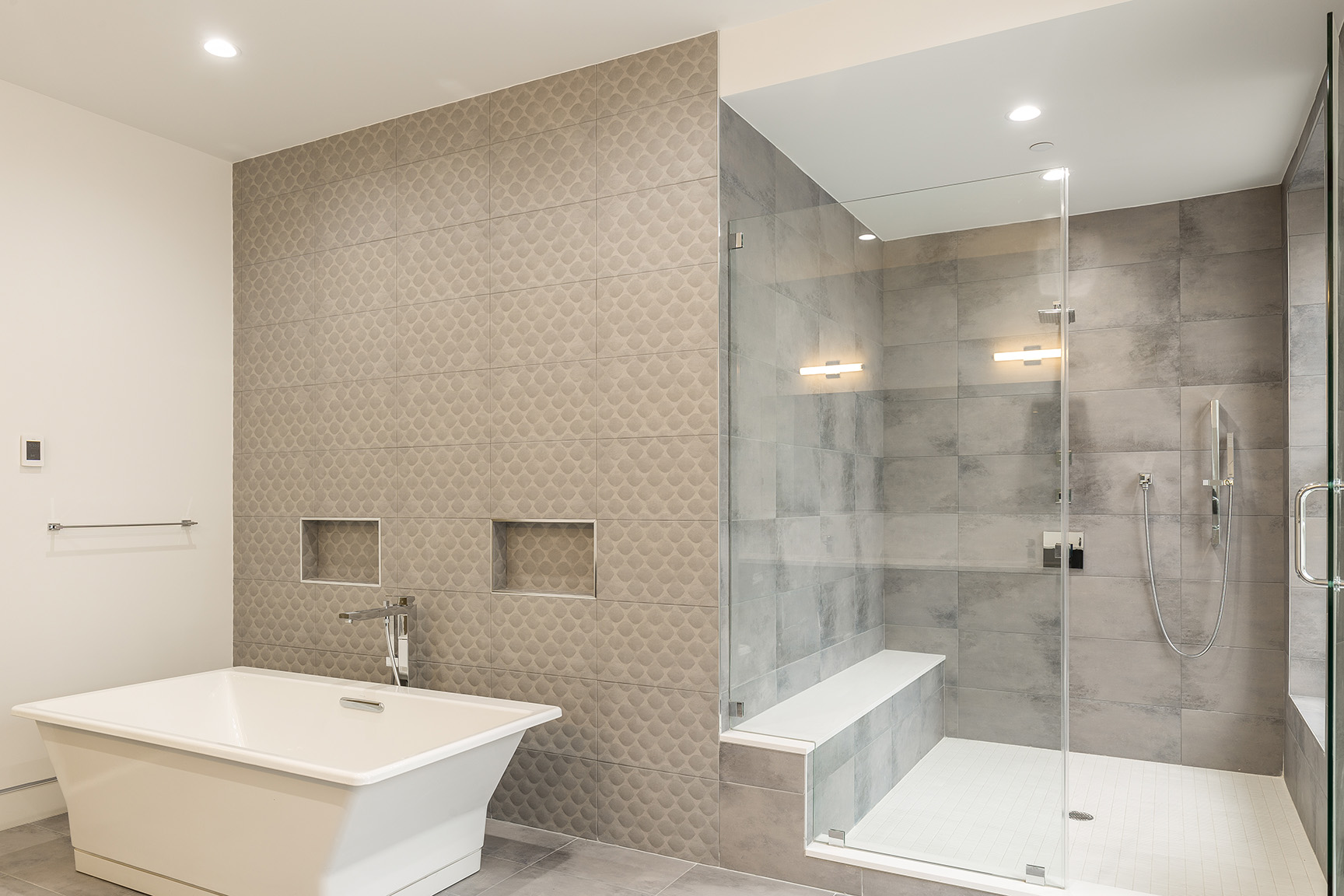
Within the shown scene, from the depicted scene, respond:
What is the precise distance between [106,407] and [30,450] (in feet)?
1.17

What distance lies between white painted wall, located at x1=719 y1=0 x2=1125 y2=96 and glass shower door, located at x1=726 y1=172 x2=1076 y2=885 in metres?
0.46

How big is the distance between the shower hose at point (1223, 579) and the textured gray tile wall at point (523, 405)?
2.40m

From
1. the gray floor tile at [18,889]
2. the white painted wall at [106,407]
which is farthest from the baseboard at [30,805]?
the gray floor tile at [18,889]

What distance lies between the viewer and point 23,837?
10.5 ft

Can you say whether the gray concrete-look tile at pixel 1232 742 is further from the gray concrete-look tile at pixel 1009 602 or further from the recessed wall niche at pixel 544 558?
the recessed wall niche at pixel 544 558

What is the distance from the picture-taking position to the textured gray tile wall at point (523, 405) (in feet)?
9.89

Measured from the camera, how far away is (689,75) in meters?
3.05

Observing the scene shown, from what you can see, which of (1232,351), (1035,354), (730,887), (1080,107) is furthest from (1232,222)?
(730,887)

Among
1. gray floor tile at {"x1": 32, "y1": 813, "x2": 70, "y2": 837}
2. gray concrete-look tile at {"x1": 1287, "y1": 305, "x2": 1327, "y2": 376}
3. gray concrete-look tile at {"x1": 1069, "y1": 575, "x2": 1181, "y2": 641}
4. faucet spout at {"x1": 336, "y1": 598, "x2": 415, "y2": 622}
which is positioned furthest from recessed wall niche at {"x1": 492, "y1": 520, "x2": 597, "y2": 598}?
gray concrete-look tile at {"x1": 1287, "y1": 305, "x2": 1327, "y2": 376}

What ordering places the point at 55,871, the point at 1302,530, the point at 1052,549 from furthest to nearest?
the point at 55,871 → the point at 1052,549 → the point at 1302,530

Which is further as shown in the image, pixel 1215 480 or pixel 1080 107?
pixel 1215 480

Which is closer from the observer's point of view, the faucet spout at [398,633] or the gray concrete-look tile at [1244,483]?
the faucet spout at [398,633]

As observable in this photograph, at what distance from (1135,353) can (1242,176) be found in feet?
2.86

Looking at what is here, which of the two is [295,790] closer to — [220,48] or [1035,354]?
[1035,354]
